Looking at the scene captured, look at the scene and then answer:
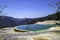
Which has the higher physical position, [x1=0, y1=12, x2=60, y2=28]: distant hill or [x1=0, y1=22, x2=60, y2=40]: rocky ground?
[x1=0, y1=12, x2=60, y2=28]: distant hill

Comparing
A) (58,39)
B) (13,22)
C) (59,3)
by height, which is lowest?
(58,39)

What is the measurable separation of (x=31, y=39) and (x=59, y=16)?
279 cm

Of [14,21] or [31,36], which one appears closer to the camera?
[31,36]

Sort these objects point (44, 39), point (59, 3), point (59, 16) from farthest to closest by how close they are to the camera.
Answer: point (59, 16), point (59, 3), point (44, 39)

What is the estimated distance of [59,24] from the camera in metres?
12.4

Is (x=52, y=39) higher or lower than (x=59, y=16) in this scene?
lower

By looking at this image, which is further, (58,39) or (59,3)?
(59,3)

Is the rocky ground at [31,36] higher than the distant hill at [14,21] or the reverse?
the reverse

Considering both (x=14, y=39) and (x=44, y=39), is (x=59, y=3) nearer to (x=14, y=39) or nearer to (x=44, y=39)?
(x=44, y=39)

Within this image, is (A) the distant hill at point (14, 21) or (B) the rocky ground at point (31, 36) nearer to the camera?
(A) the distant hill at point (14, 21)

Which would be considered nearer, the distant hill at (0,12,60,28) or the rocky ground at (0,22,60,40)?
the distant hill at (0,12,60,28)

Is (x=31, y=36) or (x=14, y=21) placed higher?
(x=14, y=21)

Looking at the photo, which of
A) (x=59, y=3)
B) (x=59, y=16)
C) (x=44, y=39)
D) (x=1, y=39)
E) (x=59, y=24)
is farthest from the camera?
(x=59, y=24)

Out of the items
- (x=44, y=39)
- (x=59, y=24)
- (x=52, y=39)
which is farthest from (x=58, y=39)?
(x=59, y=24)
